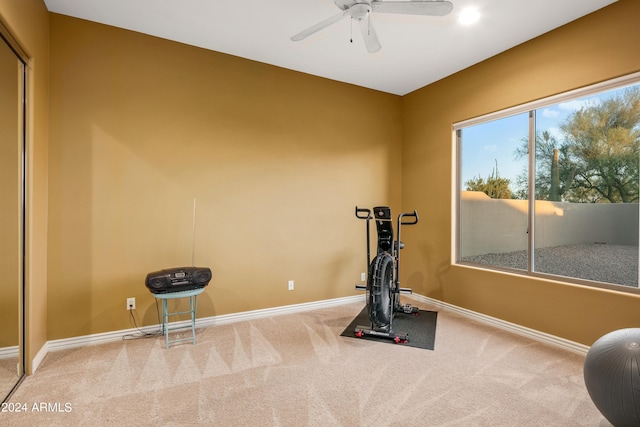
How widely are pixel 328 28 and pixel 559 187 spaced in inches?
105

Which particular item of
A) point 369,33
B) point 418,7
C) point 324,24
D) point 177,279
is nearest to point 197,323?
point 177,279

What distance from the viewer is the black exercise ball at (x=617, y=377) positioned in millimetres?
1591

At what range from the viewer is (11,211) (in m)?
2.20

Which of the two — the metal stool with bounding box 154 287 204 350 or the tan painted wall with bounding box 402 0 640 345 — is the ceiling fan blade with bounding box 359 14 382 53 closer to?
the tan painted wall with bounding box 402 0 640 345

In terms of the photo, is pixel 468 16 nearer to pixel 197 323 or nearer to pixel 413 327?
pixel 413 327

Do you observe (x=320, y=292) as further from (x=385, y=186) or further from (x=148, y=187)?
(x=148, y=187)

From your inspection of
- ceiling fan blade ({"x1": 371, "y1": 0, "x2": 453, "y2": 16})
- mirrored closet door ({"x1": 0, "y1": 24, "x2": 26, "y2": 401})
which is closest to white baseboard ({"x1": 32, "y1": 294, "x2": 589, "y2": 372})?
mirrored closet door ({"x1": 0, "y1": 24, "x2": 26, "y2": 401})

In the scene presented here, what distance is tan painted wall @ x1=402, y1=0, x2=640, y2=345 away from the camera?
2.65 meters

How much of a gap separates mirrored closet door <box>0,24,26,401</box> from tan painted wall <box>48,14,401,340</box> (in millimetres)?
532

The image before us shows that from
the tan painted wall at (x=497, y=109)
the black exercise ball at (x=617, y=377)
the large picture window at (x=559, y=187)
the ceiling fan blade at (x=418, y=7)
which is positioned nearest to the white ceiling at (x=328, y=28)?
the tan painted wall at (x=497, y=109)

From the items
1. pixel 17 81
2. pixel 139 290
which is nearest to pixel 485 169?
pixel 139 290

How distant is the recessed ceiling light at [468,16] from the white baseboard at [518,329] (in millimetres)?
2959

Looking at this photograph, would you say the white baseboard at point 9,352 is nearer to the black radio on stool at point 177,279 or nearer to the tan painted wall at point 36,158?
the tan painted wall at point 36,158

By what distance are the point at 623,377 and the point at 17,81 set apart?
160 inches
